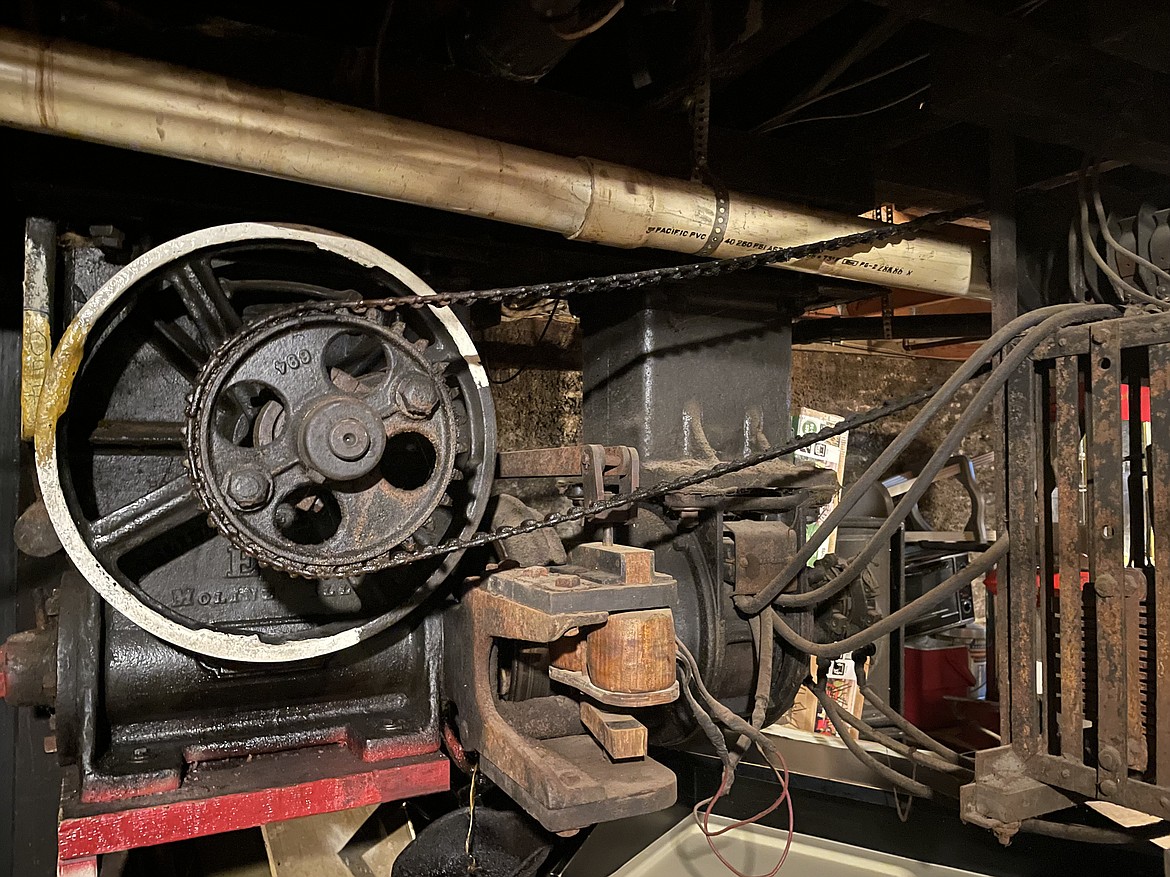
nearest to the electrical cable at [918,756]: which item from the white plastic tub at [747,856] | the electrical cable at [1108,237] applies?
the white plastic tub at [747,856]

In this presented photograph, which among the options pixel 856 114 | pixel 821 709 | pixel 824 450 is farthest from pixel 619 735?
pixel 824 450

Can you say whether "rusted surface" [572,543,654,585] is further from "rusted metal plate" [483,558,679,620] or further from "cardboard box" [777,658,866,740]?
"cardboard box" [777,658,866,740]

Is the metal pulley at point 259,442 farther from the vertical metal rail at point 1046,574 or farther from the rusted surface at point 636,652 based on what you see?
the vertical metal rail at point 1046,574

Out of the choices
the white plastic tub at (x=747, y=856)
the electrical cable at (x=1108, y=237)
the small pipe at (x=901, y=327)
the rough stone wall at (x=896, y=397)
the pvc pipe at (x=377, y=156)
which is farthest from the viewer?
the rough stone wall at (x=896, y=397)

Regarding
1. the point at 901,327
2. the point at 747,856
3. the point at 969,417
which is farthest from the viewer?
the point at 901,327

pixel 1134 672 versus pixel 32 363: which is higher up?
pixel 32 363

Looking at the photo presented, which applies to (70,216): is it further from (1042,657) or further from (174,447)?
(1042,657)

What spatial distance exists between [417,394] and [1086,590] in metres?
1.39

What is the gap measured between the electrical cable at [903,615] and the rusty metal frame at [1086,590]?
73mm

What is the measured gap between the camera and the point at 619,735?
1422mm

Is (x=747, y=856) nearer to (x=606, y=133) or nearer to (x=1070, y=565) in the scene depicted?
(x=1070, y=565)

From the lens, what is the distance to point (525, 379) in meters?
3.13

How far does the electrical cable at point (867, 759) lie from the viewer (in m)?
1.87

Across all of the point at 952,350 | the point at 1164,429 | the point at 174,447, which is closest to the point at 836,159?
the point at 1164,429
